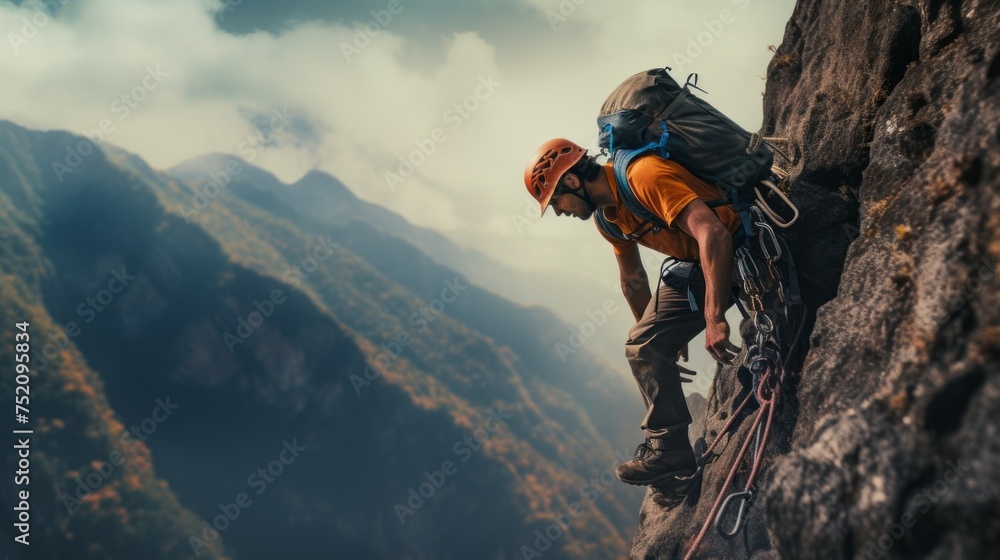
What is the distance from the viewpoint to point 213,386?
131500mm

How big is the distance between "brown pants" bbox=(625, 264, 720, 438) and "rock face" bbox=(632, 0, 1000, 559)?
959mm

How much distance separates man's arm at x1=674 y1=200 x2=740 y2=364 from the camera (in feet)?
16.1

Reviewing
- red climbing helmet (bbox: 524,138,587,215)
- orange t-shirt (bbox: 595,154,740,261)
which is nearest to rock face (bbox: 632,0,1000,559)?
orange t-shirt (bbox: 595,154,740,261)

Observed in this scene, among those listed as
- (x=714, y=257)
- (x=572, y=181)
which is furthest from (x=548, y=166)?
(x=714, y=257)

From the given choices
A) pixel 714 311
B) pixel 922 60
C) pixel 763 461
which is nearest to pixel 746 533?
pixel 763 461

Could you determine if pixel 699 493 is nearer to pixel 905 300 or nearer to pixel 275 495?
pixel 905 300

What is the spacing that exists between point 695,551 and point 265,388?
14487 cm

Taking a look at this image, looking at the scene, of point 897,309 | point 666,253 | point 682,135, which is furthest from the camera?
point 666,253

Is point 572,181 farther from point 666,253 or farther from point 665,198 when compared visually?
point 666,253

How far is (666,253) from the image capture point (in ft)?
20.6

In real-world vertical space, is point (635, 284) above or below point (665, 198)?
below

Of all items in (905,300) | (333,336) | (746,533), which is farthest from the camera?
(333,336)

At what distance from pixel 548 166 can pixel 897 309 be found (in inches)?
136

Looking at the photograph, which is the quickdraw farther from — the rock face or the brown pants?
the brown pants
